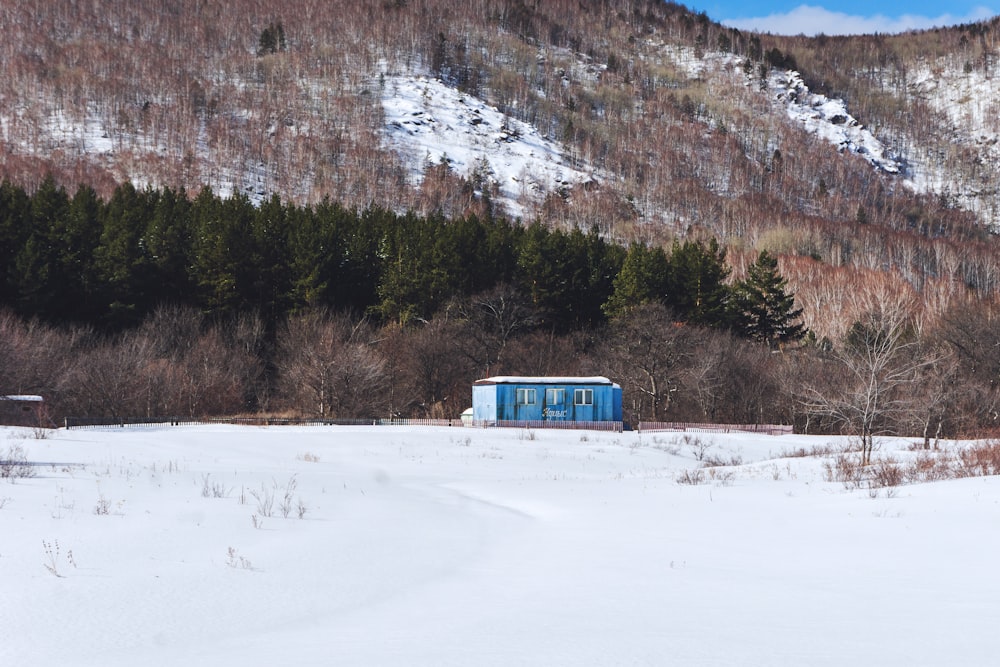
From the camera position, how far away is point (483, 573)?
369 inches

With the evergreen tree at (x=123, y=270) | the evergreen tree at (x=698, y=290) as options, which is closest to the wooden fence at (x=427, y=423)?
the evergreen tree at (x=123, y=270)

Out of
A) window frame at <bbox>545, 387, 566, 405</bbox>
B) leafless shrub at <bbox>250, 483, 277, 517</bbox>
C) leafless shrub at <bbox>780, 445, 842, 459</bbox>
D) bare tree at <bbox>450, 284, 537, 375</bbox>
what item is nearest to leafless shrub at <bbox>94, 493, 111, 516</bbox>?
leafless shrub at <bbox>250, 483, 277, 517</bbox>

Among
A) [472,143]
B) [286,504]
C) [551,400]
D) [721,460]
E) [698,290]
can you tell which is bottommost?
[721,460]

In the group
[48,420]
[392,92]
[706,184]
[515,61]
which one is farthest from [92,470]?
[515,61]

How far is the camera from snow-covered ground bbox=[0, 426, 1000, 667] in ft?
20.3

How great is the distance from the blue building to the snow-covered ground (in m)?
26.8

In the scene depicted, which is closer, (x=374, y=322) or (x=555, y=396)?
(x=555, y=396)

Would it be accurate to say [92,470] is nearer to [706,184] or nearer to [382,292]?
[382,292]

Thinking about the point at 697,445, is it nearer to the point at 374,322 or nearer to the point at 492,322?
the point at 492,322

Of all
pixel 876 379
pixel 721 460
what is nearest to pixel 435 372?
pixel 721 460

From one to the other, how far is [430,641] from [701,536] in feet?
21.8

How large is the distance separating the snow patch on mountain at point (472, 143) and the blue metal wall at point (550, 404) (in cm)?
9149

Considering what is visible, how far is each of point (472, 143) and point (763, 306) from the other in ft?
305

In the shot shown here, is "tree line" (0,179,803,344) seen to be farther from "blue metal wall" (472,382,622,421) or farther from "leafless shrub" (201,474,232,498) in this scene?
"leafless shrub" (201,474,232,498)
